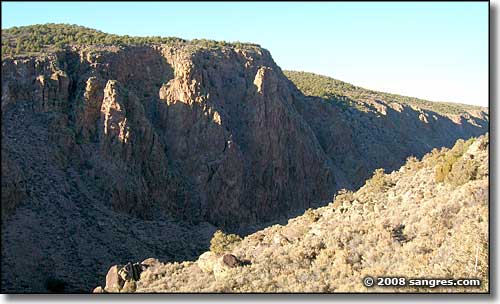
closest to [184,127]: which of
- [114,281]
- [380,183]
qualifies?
[380,183]

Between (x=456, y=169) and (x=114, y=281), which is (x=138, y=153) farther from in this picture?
(x=456, y=169)

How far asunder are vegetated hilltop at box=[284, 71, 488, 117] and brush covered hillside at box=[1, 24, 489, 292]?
991cm

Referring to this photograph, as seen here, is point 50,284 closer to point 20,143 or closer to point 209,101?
point 20,143

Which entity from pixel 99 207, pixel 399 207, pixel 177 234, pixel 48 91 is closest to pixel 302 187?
Result: pixel 177 234

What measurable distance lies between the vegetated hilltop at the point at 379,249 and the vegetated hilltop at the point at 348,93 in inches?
1390

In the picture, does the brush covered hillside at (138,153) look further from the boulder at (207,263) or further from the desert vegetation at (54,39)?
the boulder at (207,263)

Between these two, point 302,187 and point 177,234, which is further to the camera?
point 302,187

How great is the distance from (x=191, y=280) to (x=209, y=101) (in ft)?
67.7

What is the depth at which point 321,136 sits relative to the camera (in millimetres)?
43750

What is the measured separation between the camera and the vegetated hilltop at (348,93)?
171 feet

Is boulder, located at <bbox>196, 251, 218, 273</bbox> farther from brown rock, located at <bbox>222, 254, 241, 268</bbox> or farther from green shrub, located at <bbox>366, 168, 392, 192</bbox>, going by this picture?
green shrub, located at <bbox>366, 168, 392, 192</bbox>

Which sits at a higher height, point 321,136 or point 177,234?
point 321,136

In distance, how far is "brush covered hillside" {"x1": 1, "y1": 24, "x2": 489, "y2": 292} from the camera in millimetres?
21562

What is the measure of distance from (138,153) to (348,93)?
122ft
